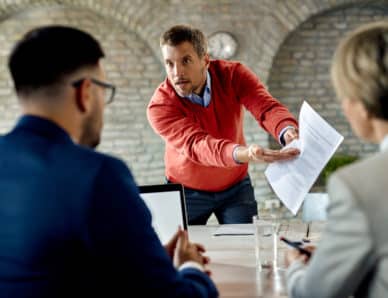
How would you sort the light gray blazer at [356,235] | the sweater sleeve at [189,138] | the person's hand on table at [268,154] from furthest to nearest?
the sweater sleeve at [189,138] → the person's hand on table at [268,154] → the light gray blazer at [356,235]

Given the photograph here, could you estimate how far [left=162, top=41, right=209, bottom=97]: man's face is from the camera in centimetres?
225

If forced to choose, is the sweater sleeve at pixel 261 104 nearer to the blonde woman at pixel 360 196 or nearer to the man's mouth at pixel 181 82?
the man's mouth at pixel 181 82

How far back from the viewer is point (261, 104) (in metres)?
2.38

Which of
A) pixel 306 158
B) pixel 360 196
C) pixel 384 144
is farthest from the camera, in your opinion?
pixel 306 158

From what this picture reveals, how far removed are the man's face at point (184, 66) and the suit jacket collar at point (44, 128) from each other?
128cm

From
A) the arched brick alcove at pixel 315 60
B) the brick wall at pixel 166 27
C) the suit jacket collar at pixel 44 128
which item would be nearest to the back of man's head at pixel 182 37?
Answer: the suit jacket collar at pixel 44 128

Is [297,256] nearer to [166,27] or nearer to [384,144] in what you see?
[384,144]

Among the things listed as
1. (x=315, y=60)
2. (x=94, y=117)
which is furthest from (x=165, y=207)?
(x=315, y=60)

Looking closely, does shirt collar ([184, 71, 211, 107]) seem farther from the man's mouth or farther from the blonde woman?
the blonde woman

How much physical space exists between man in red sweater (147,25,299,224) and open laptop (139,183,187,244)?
13.0 inches

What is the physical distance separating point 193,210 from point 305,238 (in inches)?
26.3

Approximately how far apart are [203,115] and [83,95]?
1397 millimetres

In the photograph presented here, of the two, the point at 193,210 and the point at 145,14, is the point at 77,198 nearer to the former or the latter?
the point at 193,210

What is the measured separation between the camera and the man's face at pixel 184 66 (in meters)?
2.25
